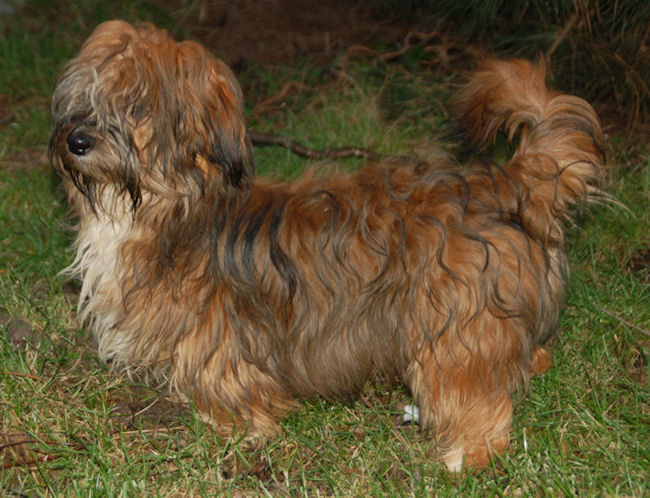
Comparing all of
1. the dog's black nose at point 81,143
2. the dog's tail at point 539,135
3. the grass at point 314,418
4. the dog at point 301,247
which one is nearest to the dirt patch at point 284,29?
the grass at point 314,418

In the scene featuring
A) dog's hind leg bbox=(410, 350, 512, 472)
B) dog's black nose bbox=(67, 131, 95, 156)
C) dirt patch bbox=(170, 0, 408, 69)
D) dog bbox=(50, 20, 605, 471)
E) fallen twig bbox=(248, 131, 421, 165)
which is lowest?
dirt patch bbox=(170, 0, 408, 69)

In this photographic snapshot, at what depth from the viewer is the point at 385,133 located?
550 cm

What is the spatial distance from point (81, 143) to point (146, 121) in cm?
22

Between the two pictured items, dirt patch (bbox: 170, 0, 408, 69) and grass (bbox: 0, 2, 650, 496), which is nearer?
grass (bbox: 0, 2, 650, 496)


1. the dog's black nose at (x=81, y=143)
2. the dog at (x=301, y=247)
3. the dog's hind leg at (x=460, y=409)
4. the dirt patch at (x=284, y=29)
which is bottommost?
the dirt patch at (x=284, y=29)

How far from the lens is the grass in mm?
2936

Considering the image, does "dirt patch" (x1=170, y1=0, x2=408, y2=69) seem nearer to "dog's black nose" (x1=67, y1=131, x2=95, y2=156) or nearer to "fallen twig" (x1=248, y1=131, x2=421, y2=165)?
"fallen twig" (x1=248, y1=131, x2=421, y2=165)

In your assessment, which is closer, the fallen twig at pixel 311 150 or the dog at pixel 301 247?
the dog at pixel 301 247

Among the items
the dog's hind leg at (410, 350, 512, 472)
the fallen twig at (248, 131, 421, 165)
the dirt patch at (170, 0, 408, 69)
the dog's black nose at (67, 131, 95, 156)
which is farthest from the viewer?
the dirt patch at (170, 0, 408, 69)

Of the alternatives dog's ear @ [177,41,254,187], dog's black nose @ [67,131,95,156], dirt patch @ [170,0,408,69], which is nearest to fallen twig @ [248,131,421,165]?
dirt patch @ [170,0,408,69]

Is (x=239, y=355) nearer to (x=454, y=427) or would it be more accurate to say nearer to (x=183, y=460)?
(x=183, y=460)

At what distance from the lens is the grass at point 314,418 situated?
2.94 metres

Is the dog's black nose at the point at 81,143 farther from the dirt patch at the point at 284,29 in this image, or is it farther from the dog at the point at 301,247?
the dirt patch at the point at 284,29

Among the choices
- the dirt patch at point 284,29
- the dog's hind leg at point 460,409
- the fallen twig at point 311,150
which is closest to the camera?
the dog's hind leg at point 460,409
